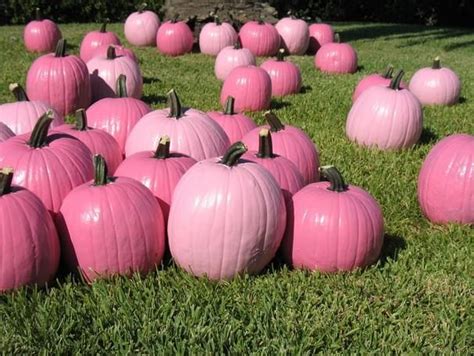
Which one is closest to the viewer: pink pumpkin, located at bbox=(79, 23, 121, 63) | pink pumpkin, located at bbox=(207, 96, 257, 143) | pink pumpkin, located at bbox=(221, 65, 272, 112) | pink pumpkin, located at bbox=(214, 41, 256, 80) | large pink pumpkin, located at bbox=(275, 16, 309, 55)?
pink pumpkin, located at bbox=(207, 96, 257, 143)

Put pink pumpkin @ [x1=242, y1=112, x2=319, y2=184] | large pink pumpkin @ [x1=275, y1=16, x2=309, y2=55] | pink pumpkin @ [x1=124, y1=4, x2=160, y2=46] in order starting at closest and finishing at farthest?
1. pink pumpkin @ [x1=242, y1=112, x2=319, y2=184]
2. large pink pumpkin @ [x1=275, y1=16, x2=309, y2=55]
3. pink pumpkin @ [x1=124, y1=4, x2=160, y2=46]

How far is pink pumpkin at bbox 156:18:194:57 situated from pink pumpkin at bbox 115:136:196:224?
7.86 meters

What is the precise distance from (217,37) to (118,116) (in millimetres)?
6688

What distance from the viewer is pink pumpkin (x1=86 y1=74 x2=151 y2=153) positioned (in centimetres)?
455

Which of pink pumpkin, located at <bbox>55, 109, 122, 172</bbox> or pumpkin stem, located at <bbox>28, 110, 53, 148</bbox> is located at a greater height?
pumpkin stem, located at <bbox>28, 110, 53, 148</bbox>

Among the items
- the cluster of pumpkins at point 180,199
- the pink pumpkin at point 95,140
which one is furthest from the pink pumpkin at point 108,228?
the pink pumpkin at point 95,140

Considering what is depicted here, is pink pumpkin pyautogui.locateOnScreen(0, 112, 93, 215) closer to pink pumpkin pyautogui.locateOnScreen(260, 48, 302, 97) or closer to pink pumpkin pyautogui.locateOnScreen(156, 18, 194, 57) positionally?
pink pumpkin pyautogui.locateOnScreen(260, 48, 302, 97)

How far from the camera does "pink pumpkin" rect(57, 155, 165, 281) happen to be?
3.15 metres

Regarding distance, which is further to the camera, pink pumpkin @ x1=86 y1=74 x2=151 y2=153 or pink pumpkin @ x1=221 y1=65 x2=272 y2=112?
pink pumpkin @ x1=221 y1=65 x2=272 y2=112

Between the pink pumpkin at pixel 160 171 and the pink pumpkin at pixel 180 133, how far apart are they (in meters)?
0.30

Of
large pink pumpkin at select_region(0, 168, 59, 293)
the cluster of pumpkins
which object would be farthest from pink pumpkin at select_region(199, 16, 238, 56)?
large pink pumpkin at select_region(0, 168, 59, 293)

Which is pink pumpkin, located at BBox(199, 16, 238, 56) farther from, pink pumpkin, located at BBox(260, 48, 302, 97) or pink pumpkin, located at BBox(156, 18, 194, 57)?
pink pumpkin, located at BBox(260, 48, 302, 97)

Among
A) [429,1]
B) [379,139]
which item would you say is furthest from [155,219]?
[429,1]

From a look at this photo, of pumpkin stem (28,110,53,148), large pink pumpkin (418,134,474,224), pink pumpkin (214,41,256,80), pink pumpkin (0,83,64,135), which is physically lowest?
large pink pumpkin (418,134,474,224)
